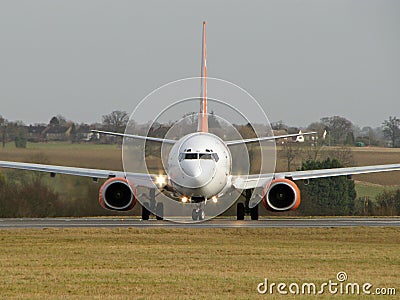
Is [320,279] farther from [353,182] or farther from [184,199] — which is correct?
[353,182]

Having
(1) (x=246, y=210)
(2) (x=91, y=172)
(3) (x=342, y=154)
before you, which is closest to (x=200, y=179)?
(1) (x=246, y=210)

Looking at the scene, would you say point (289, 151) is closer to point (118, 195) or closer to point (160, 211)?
point (160, 211)

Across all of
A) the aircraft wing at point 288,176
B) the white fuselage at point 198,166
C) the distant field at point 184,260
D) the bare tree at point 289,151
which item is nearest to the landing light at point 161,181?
the white fuselage at point 198,166

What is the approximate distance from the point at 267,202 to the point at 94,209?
10568 millimetres

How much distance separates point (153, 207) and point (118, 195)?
174cm

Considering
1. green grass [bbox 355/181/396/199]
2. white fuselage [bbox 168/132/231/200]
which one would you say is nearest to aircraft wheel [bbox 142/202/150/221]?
white fuselage [bbox 168/132/231/200]

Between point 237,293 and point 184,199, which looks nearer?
point 237,293

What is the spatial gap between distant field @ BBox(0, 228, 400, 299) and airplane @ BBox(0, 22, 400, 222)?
6.24 meters

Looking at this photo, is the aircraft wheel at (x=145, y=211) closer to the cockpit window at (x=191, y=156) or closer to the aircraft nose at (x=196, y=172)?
the aircraft nose at (x=196, y=172)

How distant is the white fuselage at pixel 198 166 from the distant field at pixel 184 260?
591 centimetres

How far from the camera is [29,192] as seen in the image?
179 feet

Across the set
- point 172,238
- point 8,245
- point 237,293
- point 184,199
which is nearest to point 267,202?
point 184,199

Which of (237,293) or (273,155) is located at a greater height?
(273,155)

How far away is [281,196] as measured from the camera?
46406 millimetres
